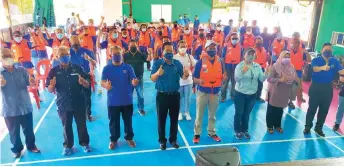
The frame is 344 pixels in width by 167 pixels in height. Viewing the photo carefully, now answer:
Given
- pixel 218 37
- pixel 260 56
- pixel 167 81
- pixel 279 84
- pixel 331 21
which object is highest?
pixel 331 21

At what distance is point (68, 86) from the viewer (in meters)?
4.21

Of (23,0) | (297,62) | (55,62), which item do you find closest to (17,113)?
(55,62)

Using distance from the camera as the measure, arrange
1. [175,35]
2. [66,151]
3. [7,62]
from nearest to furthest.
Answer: [7,62], [66,151], [175,35]

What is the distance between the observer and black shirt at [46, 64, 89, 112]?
165 inches

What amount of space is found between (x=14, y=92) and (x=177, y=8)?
60.4 ft

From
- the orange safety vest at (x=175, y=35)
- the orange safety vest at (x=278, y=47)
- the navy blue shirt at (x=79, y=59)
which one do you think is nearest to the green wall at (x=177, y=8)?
the orange safety vest at (x=175, y=35)

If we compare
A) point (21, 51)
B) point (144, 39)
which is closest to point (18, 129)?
point (21, 51)

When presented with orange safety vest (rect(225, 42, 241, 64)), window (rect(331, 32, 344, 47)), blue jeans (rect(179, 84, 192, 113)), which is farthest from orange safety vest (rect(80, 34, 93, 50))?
window (rect(331, 32, 344, 47))

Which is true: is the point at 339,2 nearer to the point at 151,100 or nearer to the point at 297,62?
the point at 297,62

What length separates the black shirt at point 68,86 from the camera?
13.7 ft

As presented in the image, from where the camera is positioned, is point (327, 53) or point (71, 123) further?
point (327, 53)

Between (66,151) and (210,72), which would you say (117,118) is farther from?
(210,72)

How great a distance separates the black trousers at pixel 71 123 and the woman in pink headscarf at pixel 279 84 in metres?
3.55

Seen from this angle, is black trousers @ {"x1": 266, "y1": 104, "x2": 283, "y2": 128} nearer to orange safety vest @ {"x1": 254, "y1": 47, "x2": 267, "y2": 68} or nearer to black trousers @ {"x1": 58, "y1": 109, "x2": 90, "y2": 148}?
orange safety vest @ {"x1": 254, "y1": 47, "x2": 267, "y2": 68}
